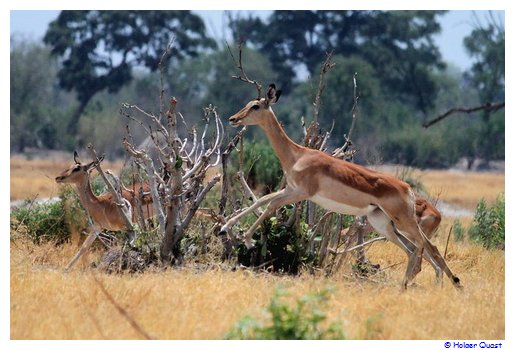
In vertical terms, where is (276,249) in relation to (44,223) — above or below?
above

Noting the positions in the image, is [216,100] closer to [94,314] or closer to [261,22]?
[261,22]

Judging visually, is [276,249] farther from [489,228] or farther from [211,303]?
[489,228]

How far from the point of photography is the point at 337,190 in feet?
31.4

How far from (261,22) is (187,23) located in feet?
14.6

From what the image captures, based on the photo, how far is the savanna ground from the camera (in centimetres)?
742

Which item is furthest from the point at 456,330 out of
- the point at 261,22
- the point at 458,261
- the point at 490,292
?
the point at 261,22

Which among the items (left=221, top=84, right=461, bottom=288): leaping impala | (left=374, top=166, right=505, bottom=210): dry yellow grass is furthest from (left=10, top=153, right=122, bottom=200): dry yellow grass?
(left=221, top=84, right=461, bottom=288): leaping impala

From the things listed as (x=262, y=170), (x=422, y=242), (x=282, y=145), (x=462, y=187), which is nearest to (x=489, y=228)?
(x=262, y=170)

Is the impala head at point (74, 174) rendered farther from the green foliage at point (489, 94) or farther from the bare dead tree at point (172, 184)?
the green foliage at point (489, 94)

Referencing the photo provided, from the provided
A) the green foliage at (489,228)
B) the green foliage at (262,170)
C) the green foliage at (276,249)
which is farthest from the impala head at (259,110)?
the green foliage at (262,170)

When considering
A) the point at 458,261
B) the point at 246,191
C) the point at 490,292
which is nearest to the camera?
the point at 490,292

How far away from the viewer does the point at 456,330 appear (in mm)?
7797

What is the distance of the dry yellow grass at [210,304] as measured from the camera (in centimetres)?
742

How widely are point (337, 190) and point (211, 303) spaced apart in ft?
6.32
